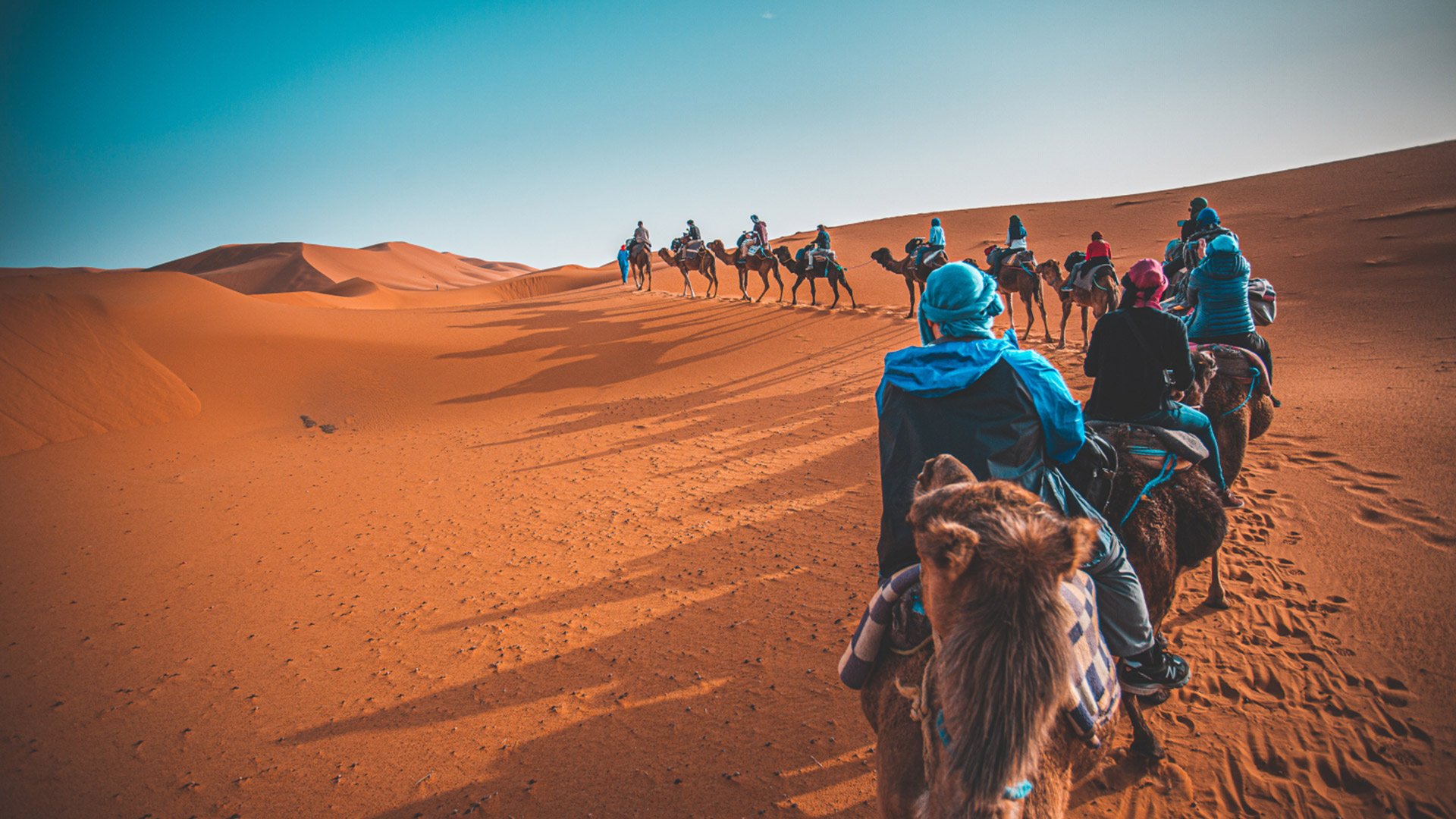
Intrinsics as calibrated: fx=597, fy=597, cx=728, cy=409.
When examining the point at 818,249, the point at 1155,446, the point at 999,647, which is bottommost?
the point at 1155,446

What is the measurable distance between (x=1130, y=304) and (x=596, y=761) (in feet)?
15.5


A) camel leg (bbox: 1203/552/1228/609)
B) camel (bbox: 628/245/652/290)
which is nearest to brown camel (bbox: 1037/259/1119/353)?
Answer: camel leg (bbox: 1203/552/1228/609)

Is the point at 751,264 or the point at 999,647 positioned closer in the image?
the point at 999,647

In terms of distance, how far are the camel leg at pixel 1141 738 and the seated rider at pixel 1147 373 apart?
1.49 meters

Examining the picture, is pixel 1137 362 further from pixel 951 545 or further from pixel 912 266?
pixel 912 266

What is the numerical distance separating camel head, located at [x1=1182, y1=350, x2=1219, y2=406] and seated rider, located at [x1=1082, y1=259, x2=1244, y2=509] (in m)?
1.15

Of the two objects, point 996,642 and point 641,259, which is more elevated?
point 641,259

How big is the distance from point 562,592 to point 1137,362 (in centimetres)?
499

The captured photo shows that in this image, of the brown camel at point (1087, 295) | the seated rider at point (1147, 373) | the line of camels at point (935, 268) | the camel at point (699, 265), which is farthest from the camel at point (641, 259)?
the seated rider at point (1147, 373)

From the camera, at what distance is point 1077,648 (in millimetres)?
1819

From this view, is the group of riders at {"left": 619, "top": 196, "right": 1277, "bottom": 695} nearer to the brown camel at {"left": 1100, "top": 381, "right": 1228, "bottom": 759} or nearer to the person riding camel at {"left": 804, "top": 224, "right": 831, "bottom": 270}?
the brown camel at {"left": 1100, "top": 381, "right": 1228, "bottom": 759}

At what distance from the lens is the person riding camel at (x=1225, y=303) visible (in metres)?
5.64

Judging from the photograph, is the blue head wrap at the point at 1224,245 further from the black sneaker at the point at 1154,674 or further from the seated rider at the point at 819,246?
the seated rider at the point at 819,246

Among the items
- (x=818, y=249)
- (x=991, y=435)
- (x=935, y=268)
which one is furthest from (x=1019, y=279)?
(x=991, y=435)
